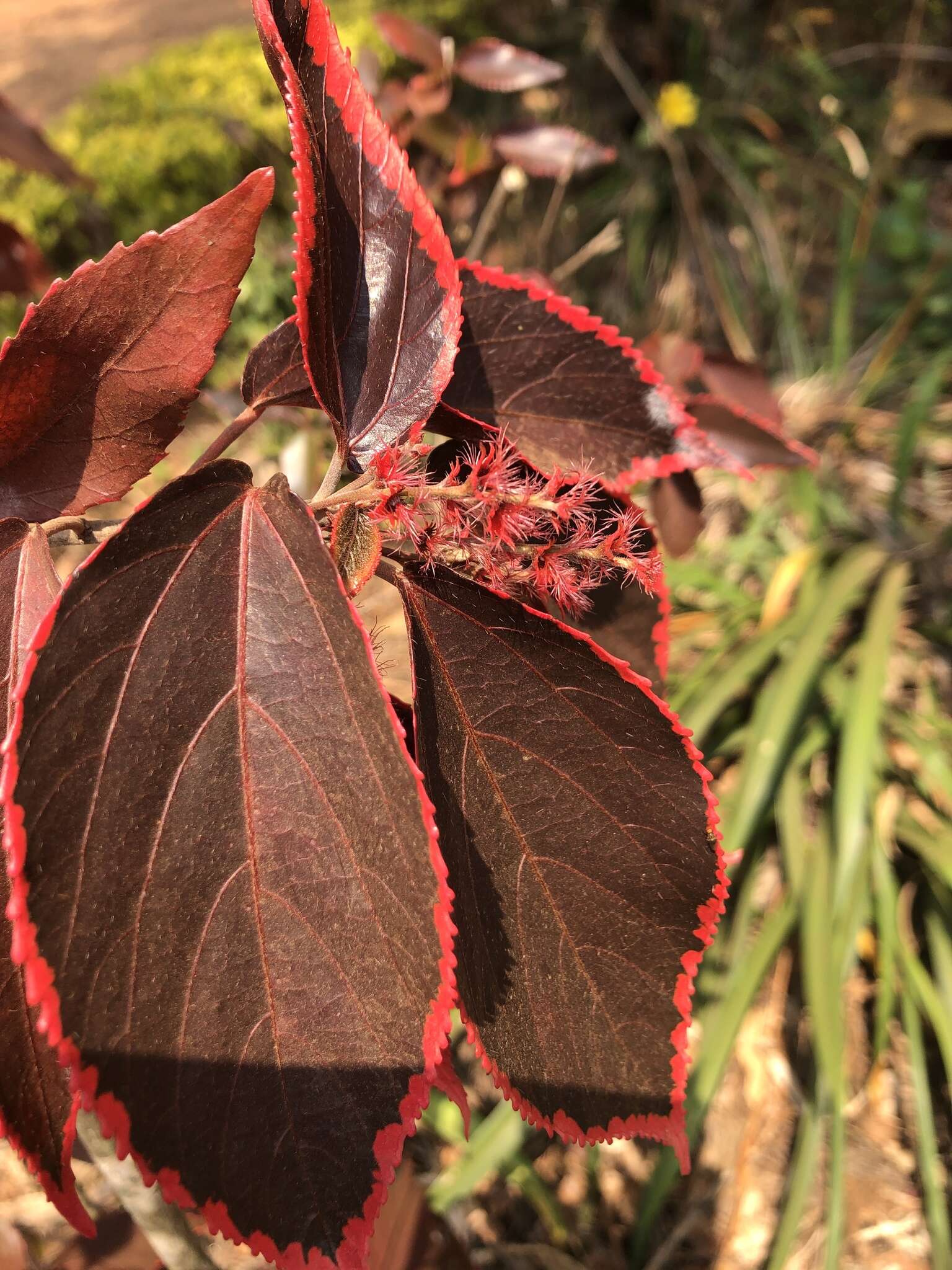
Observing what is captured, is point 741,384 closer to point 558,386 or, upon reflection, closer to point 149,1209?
point 558,386

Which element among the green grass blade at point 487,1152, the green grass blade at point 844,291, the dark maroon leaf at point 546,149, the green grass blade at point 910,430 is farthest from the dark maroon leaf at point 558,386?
the green grass blade at point 844,291

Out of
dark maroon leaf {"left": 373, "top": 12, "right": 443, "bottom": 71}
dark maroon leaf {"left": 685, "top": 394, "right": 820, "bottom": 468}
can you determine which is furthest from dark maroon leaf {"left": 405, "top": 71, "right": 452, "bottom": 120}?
dark maroon leaf {"left": 685, "top": 394, "right": 820, "bottom": 468}

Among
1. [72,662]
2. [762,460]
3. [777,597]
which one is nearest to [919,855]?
[777,597]

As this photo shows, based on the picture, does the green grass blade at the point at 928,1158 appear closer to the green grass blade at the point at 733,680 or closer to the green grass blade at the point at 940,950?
the green grass blade at the point at 940,950

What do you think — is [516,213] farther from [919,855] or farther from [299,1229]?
[299,1229]

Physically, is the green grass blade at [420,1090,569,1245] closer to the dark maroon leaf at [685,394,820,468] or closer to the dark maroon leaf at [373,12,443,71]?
the dark maroon leaf at [685,394,820,468]

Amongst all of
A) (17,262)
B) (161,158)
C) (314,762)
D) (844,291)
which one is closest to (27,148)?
(17,262)
